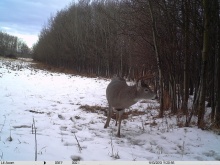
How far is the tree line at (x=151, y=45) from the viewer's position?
5863mm

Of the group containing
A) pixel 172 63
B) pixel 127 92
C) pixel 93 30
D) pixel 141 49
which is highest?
pixel 93 30

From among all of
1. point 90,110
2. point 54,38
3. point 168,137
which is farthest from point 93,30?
point 168,137

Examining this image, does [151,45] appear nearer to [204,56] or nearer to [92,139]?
[204,56]

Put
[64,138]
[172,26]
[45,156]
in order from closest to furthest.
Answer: [45,156]
[64,138]
[172,26]

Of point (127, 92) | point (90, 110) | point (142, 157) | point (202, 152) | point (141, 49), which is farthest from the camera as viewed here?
point (141, 49)

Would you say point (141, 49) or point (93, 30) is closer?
point (141, 49)

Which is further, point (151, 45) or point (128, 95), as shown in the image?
point (151, 45)

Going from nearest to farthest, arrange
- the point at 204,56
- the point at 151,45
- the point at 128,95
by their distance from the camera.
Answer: the point at 204,56 < the point at 128,95 < the point at 151,45

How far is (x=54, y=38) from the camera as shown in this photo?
39.9 meters

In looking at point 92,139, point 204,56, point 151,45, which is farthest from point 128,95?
point 151,45

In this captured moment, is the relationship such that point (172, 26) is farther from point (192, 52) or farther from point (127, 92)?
point (127, 92)

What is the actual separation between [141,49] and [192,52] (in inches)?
136

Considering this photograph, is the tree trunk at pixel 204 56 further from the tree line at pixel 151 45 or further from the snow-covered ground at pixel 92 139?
the snow-covered ground at pixel 92 139

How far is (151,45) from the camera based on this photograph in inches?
283
